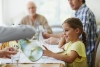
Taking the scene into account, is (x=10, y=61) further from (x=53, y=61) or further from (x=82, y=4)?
(x=82, y=4)

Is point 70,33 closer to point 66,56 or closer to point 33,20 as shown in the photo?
point 66,56

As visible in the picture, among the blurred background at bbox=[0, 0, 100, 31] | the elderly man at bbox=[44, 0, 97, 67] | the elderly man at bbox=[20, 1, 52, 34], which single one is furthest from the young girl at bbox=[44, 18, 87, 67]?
the blurred background at bbox=[0, 0, 100, 31]

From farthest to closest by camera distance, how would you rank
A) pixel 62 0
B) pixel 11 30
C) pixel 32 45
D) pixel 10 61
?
pixel 62 0
pixel 10 61
pixel 32 45
pixel 11 30

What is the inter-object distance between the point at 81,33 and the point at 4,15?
2862 mm

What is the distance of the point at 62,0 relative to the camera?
14.6ft

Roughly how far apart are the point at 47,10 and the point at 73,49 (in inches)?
110

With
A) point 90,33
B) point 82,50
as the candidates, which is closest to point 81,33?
point 82,50

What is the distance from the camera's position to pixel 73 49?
1.82m

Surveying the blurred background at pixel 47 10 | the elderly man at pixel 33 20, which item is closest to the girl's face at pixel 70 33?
the elderly man at pixel 33 20

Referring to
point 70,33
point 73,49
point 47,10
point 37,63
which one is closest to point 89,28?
point 70,33

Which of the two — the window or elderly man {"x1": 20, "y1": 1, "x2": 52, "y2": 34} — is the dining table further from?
the window

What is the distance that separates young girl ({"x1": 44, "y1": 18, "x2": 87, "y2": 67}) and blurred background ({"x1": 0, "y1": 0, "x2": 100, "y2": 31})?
2486mm

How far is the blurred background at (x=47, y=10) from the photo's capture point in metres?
4.43

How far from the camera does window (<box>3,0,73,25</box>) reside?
4.47 m
